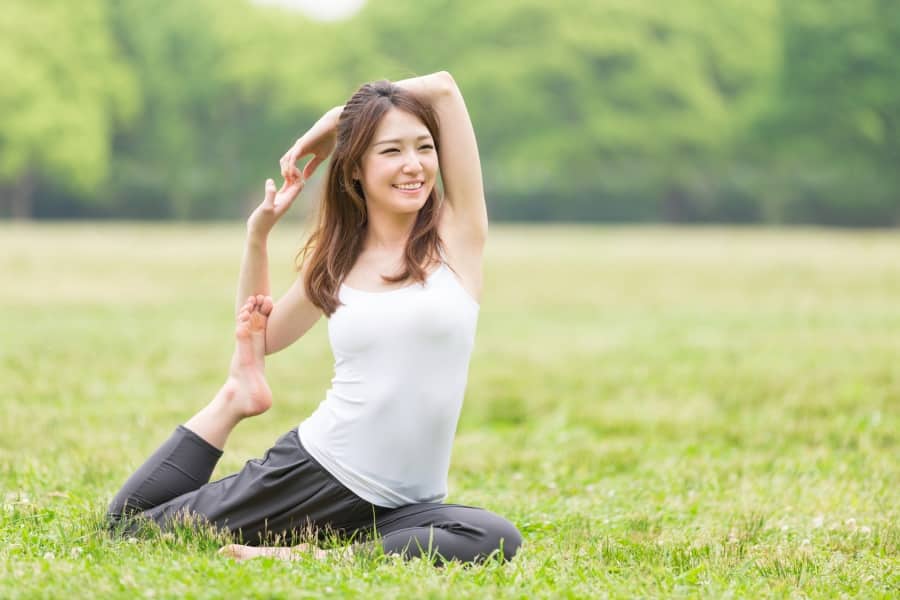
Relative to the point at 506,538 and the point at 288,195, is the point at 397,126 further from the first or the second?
the point at 506,538

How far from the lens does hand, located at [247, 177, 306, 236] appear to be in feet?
14.3

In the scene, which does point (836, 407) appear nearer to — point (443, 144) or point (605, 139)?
point (443, 144)

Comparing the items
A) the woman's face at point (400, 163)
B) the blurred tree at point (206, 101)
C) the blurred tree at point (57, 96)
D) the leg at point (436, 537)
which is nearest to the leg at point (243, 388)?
the leg at point (436, 537)

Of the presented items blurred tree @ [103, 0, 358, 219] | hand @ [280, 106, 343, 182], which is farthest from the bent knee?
blurred tree @ [103, 0, 358, 219]

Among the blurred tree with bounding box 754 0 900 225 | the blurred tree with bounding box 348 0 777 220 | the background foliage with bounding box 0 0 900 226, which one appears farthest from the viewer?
the blurred tree with bounding box 348 0 777 220

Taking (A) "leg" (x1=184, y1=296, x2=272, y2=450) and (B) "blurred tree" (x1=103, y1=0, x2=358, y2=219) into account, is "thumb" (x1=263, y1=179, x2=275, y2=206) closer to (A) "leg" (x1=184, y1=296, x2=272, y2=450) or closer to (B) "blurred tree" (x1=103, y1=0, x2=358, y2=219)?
(A) "leg" (x1=184, y1=296, x2=272, y2=450)

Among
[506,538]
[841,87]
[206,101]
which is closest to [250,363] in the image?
[506,538]

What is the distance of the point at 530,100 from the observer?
146ft

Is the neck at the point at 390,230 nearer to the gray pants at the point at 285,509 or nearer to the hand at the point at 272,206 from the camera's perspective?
the hand at the point at 272,206

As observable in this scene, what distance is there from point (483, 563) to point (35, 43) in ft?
131

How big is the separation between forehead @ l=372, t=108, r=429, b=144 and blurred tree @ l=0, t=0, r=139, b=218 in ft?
122

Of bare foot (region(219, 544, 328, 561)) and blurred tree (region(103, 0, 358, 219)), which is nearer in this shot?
bare foot (region(219, 544, 328, 561))

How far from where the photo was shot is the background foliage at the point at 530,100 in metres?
40.8

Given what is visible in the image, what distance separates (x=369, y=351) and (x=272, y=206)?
2.31ft
